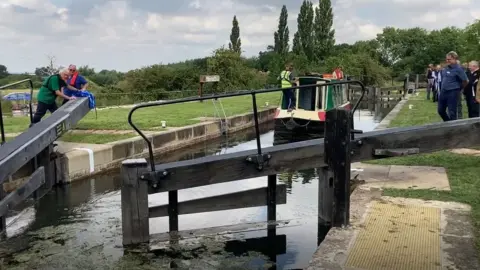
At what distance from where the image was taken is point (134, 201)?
5688mm

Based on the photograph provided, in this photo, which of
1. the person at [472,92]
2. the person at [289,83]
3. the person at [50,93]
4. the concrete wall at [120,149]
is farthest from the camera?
the person at [289,83]

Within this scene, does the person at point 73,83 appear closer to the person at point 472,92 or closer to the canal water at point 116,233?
the canal water at point 116,233

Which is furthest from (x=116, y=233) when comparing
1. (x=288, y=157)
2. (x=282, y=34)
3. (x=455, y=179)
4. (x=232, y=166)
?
(x=282, y=34)

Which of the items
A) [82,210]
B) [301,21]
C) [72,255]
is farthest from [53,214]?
[301,21]

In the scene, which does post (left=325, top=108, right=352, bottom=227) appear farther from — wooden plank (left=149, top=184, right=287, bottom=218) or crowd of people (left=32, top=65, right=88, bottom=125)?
crowd of people (left=32, top=65, right=88, bottom=125)

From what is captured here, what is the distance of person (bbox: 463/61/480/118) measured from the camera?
11445 millimetres

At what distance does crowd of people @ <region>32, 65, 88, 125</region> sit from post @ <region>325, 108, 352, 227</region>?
6363 mm

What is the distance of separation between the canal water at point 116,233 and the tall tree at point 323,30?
5474cm

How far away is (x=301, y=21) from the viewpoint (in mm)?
64750

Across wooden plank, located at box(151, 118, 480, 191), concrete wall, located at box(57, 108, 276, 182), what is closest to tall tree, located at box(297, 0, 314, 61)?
concrete wall, located at box(57, 108, 276, 182)

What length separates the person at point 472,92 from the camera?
11.4 m

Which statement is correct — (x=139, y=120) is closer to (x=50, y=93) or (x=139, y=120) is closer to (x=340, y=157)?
(x=50, y=93)

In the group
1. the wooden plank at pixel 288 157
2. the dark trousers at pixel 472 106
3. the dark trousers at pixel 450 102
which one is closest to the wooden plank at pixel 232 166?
the wooden plank at pixel 288 157

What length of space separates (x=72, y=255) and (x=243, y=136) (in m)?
11.9
